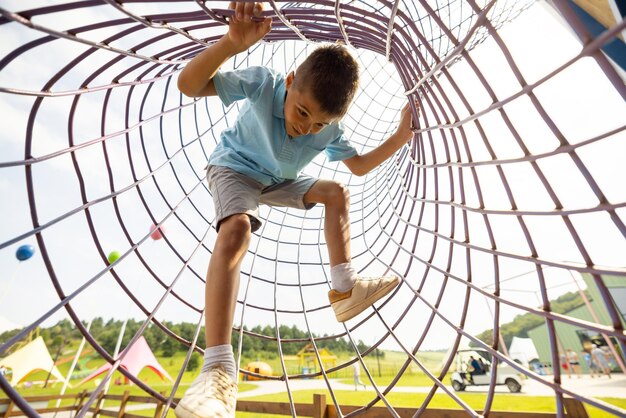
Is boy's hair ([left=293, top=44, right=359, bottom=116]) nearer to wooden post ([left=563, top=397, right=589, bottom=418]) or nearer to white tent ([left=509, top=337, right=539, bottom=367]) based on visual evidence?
wooden post ([left=563, top=397, right=589, bottom=418])

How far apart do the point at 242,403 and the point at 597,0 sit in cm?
262

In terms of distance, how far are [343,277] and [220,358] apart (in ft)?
1.39

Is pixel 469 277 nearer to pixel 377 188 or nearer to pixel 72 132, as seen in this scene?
pixel 377 188

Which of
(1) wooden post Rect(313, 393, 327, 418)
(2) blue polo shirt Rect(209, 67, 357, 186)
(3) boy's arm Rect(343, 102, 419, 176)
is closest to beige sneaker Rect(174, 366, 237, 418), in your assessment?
(2) blue polo shirt Rect(209, 67, 357, 186)

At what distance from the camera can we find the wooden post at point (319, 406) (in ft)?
5.68

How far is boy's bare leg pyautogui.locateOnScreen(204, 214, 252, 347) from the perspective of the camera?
0.80 meters

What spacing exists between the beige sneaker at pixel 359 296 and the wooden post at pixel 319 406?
3.12 feet

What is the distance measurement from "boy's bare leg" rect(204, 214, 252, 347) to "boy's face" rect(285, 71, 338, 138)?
0.31 metres

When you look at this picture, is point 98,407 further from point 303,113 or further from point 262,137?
point 303,113

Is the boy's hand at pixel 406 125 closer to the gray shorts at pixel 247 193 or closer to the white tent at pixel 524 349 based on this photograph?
the gray shorts at pixel 247 193

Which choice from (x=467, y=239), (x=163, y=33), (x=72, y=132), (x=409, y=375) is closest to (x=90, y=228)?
(x=72, y=132)

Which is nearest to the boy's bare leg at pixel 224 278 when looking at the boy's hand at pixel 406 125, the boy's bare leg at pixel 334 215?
the boy's bare leg at pixel 334 215

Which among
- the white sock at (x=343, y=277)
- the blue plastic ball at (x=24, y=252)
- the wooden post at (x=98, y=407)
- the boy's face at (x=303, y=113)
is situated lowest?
the wooden post at (x=98, y=407)

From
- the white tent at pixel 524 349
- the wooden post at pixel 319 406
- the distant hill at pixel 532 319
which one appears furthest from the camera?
the distant hill at pixel 532 319
